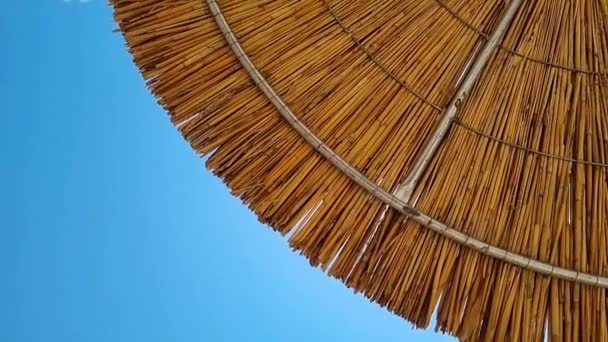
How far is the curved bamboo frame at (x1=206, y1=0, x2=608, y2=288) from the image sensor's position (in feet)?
6.90

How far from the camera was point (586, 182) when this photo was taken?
2186mm

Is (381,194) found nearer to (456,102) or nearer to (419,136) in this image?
(419,136)

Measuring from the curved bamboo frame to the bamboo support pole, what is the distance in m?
0.06

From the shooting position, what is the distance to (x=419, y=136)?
7.24 ft

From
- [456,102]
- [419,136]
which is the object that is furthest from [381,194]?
[456,102]

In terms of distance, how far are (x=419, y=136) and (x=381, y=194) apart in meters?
0.26

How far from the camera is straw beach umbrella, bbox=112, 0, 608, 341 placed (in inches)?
82.4

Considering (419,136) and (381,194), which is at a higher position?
(419,136)

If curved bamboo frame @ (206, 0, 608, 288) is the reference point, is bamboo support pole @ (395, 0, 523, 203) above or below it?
above

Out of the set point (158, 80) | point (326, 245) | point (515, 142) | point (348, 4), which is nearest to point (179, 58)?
point (158, 80)

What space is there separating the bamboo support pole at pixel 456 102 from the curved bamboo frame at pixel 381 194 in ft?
0.20

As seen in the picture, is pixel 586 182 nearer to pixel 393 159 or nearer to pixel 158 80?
pixel 393 159

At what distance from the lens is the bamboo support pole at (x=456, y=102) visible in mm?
2145

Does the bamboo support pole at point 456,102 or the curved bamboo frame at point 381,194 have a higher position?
the bamboo support pole at point 456,102
